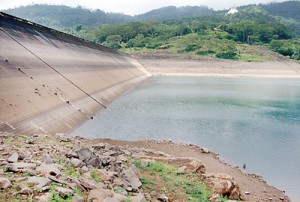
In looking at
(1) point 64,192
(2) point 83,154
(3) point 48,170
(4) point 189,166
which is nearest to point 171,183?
(4) point 189,166

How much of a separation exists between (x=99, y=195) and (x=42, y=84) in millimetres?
17558

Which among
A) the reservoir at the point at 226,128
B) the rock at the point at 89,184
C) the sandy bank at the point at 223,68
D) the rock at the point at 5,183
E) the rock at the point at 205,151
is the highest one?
the rock at the point at 5,183

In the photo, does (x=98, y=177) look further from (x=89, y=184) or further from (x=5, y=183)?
(x=5, y=183)

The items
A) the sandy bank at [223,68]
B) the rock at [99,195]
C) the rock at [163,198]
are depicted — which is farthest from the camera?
the sandy bank at [223,68]

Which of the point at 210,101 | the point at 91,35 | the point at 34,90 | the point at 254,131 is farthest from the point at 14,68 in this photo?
the point at 91,35

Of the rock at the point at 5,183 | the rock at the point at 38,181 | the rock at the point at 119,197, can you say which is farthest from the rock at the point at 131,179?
the rock at the point at 5,183

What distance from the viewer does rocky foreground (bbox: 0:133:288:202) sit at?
7.50 m

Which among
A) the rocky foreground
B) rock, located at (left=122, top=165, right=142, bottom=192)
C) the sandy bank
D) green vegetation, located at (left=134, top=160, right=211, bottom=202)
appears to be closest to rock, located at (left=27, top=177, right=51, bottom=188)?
the rocky foreground

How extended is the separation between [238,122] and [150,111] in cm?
794

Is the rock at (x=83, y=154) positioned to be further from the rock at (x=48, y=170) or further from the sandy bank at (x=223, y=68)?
the sandy bank at (x=223, y=68)

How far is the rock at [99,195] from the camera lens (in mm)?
7770

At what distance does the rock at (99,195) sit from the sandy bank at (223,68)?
76.7 m

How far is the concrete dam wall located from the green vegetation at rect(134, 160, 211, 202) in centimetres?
710

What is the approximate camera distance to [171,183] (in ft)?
35.1
